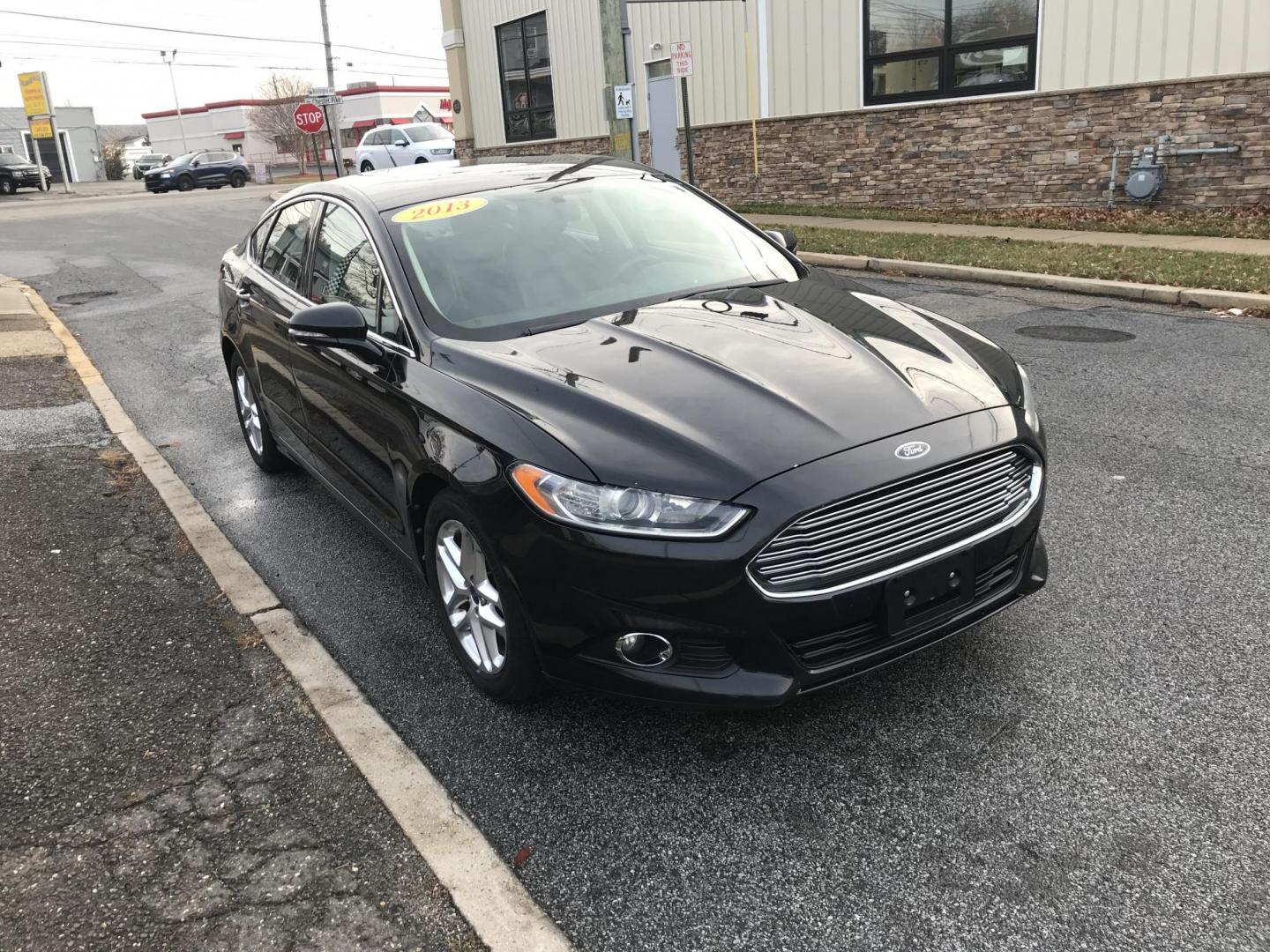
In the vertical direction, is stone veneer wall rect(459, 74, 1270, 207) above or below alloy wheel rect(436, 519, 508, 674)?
above

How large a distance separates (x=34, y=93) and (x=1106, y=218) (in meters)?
55.7

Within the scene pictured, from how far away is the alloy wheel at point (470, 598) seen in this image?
10.9 feet

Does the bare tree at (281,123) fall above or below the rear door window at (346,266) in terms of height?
above

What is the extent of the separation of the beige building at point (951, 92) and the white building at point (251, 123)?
1580 inches

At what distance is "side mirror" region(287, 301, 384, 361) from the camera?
12.5ft

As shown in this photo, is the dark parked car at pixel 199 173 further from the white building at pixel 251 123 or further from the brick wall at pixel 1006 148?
the brick wall at pixel 1006 148

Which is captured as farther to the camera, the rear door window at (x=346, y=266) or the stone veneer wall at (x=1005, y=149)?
the stone veneer wall at (x=1005, y=149)

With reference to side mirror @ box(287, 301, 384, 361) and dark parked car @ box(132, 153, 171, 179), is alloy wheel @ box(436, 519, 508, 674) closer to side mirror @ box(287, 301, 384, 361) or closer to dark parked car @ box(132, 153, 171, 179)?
side mirror @ box(287, 301, 384, 361)

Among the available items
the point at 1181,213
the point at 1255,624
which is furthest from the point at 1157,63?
the point at 1255,624

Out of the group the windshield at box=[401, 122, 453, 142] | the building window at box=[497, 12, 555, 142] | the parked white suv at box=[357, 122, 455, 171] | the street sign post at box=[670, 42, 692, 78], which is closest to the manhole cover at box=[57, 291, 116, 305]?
the street sign post at box=[670, 42, 692, 78]

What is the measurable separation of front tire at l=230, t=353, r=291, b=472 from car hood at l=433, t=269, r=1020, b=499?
2.66 meters

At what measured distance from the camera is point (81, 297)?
13531 mm

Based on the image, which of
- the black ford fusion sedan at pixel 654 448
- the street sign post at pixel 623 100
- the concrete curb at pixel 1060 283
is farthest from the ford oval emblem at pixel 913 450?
the street sign post at pixel 623 100

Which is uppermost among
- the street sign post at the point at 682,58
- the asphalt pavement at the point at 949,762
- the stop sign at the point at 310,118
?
the stop sign at the point at 310,118
